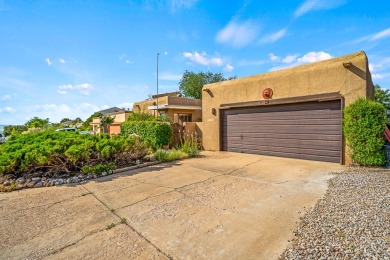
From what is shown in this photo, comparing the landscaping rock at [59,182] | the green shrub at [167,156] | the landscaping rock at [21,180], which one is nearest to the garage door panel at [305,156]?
the green shrub at [167,156]

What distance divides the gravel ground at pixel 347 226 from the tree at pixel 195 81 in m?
25.1

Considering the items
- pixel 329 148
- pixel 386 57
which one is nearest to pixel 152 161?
pixel 329 148

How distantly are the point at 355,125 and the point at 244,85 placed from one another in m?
4.74

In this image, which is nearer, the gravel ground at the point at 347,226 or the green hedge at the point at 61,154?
the gravel ground at the point at 347,226

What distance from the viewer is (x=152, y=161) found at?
316 inches

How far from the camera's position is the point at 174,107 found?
52.6ft

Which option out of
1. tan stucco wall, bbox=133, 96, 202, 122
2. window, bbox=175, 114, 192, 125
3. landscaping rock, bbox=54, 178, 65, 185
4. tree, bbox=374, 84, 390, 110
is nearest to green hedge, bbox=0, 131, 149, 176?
landscaping rock, bbox=54, 178, 65, 185

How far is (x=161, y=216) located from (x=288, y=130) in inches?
273

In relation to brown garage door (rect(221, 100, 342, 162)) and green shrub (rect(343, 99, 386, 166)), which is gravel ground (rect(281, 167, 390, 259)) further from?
brown garage door (rect(221, 100, 342, 162))

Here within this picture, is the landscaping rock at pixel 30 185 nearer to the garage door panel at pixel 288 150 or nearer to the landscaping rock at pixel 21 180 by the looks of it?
the landscaping rock at pixel 21 180

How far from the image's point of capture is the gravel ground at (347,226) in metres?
2.18

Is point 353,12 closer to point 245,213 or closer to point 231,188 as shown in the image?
point 231,188

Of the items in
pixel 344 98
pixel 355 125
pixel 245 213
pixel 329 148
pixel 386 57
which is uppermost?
pixel 386 57

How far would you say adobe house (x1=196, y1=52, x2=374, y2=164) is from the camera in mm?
6906
